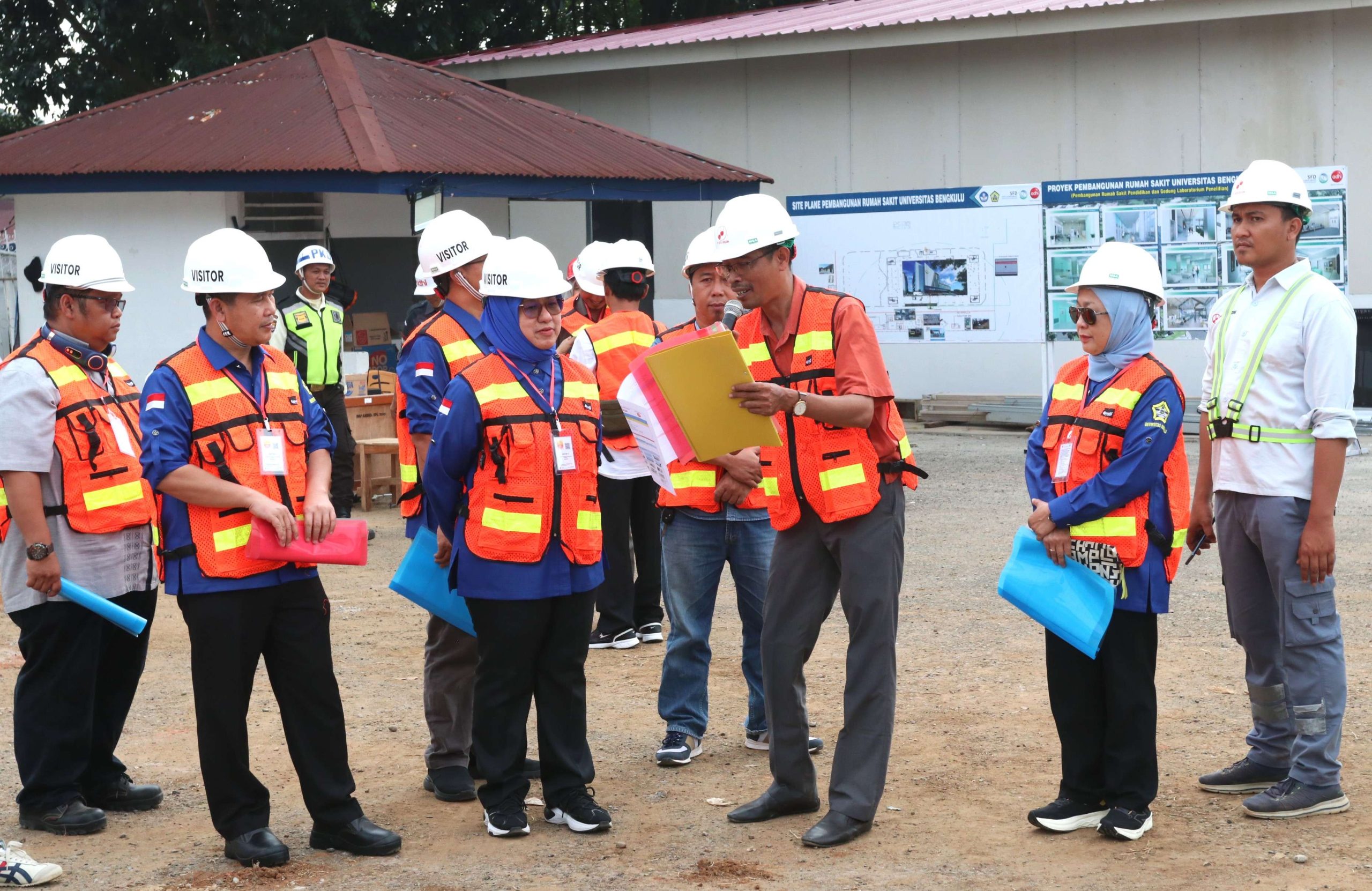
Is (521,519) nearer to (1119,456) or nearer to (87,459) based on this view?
(87,459)

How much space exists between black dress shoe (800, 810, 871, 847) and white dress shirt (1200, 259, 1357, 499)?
1694mm

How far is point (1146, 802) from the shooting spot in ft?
15.6

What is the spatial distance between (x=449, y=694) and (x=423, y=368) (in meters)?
1.19

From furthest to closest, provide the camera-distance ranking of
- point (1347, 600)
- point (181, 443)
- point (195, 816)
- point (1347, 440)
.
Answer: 1. point (1347, 600)
2. point (195, 816)
3. point (1347, 440)
4. point (181, 443)

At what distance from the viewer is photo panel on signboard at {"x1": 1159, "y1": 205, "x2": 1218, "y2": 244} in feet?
50.1

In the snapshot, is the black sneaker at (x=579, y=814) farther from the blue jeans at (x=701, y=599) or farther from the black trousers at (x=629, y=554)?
the black trousers at (x=629, y=554)

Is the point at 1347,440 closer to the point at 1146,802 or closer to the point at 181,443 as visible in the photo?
the point at 1146,802

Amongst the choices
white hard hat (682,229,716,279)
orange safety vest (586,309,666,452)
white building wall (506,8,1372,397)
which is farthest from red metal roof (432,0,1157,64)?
white hard hat (682,229,716,279)

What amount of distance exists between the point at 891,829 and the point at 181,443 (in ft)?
8.45

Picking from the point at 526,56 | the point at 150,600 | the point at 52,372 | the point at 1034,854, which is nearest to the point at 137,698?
the point at 150,600

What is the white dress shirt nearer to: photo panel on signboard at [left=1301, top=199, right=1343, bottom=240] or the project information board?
photo panel on signboard at [left=1301, top=199, right=1343, bottom=240]

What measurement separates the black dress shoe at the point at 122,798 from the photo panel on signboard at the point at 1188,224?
12.6 m

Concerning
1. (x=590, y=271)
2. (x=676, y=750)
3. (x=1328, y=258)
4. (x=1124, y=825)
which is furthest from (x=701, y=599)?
(x=1328, y=258)

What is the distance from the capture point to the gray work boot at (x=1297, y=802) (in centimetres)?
489
